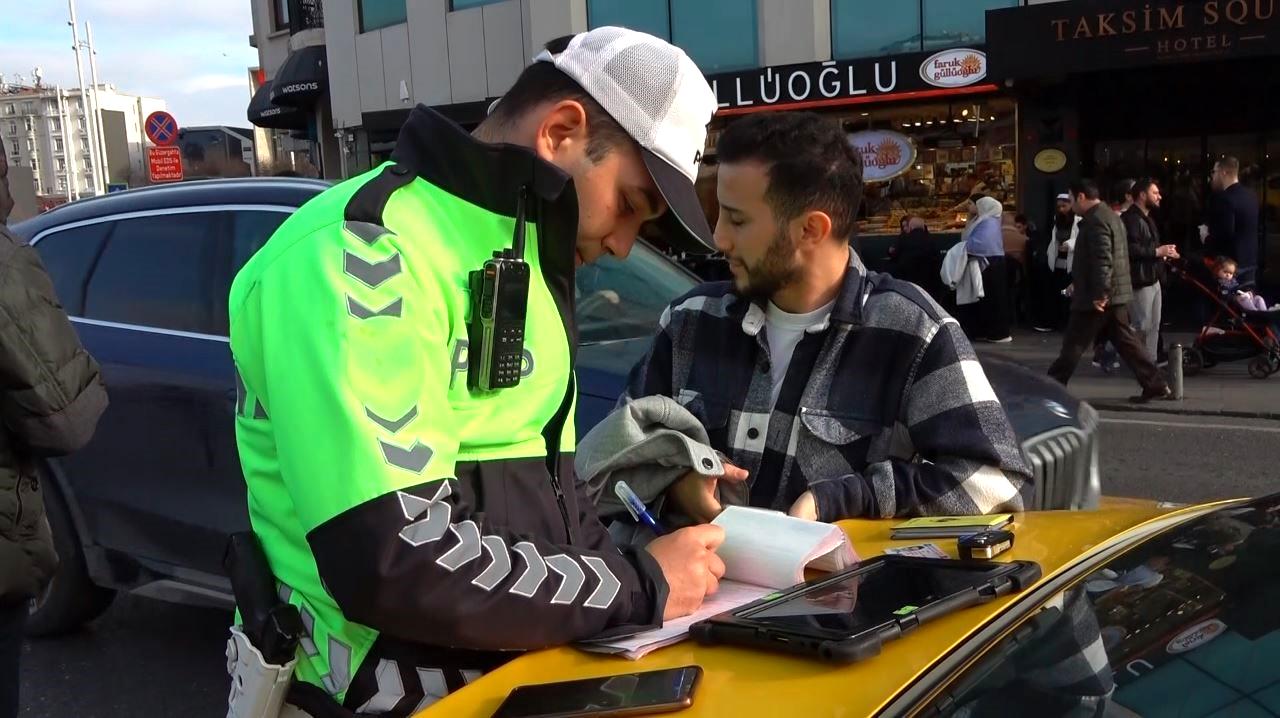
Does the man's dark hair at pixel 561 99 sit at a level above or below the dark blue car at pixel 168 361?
above

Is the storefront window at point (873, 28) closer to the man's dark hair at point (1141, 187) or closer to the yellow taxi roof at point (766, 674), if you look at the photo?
the man's dark hair at point (1141, 187)

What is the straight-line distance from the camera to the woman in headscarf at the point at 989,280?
1311 centimetres

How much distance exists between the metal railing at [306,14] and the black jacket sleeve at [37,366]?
2400cm

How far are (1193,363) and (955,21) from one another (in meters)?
6.54

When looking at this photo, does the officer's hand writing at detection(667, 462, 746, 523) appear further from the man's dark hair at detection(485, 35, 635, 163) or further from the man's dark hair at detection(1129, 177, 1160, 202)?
the man's dark hair at detection(1129, 177, 1160, 202)

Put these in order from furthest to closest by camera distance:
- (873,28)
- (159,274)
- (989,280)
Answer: (873,28)
(989,280)
(159,274)

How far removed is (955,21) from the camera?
15.0 metres

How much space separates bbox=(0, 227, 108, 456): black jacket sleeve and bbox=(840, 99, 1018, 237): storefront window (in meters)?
13.8

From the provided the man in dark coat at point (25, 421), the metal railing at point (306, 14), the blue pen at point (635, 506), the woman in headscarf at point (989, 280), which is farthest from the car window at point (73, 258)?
the metal railing at point (306, 14)

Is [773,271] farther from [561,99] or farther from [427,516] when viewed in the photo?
[427,516]

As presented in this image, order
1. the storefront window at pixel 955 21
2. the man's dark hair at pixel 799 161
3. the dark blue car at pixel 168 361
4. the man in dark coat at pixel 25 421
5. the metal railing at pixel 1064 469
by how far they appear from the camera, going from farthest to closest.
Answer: the storefront window at pixel 955 21
the dark blue car at pixel 168 361
the metal railing at pixel 1064 469
the man in dark coat at pixel 25 421
the man's dark hair at pixel 799 161

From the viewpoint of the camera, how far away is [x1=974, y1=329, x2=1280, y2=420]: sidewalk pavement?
346 inches

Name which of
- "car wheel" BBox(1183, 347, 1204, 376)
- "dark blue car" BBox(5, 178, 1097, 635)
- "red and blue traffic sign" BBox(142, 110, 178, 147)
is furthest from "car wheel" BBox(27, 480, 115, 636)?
"red and blue traffic sign" BBox(142, 110, 178, 147)

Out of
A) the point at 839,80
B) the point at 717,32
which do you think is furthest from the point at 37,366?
the point at 717,32
